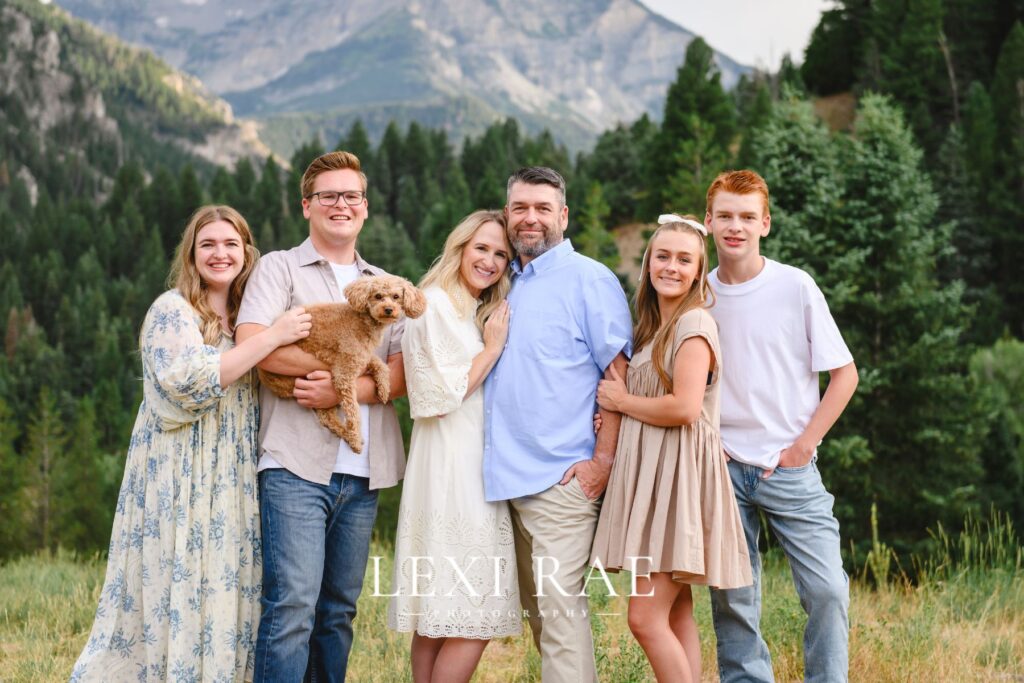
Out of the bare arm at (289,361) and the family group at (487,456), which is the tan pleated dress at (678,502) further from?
the bare arm at (289,361)

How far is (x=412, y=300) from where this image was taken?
439 centimetres

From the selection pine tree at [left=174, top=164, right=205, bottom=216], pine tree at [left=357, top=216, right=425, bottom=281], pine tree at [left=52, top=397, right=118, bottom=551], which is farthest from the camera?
pine tree at [left=174, top=164, right=205, bottom=216]

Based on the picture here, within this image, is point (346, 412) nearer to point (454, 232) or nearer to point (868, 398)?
point (454, 232)

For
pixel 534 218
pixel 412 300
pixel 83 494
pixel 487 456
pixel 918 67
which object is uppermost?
pixel 918 67

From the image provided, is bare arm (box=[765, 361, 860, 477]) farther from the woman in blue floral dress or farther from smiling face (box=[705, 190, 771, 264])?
the woman in blue floral dress

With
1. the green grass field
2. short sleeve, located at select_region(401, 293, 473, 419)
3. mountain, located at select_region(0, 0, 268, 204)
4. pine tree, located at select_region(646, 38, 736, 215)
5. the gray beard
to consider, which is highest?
mountain, located at select_region(0, 0, 268, 204)

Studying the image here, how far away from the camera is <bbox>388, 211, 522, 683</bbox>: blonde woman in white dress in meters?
4.37

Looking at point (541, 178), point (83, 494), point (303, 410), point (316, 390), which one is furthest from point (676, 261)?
point (83, 494)

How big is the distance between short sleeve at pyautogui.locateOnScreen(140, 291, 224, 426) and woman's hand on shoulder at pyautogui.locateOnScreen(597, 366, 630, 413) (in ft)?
5.86

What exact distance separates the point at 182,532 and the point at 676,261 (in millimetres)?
2627

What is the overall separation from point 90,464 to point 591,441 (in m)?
49.1

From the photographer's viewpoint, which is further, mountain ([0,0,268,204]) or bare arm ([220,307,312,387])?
mountain ([0,0,268,204])

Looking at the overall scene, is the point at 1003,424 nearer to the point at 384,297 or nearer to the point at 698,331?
the point at 698,331

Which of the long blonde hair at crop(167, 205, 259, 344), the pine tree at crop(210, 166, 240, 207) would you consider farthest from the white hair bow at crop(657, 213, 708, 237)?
the pine tree at crop(210, 166, 240, 207)
